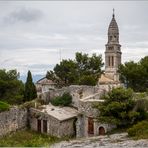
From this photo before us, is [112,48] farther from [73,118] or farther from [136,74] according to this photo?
[73,118]

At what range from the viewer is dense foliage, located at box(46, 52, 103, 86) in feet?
219

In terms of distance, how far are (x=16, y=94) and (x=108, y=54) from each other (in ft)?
242

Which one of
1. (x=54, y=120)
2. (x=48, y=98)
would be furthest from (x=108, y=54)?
(x=54, y=120)

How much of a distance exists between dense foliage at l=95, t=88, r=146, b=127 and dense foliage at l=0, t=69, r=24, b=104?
22.1m

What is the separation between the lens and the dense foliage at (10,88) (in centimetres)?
5804

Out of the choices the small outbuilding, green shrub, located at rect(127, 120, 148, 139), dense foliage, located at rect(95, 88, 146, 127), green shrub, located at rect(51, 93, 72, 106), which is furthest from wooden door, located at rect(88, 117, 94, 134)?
green shrub, located at rect(127, 120, 148, 139)

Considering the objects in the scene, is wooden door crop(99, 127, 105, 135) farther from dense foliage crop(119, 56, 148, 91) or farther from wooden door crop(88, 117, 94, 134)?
dense foliage crop(119, 56, 148, 91)

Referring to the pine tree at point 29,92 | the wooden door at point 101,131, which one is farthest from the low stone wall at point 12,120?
the pine tree at point 29,92

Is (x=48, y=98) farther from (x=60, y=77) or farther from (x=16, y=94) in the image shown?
(x=60, y=77)

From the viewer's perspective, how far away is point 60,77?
6862cm

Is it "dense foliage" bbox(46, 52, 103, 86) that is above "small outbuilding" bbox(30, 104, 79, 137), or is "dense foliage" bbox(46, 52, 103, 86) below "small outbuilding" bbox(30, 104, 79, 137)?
above

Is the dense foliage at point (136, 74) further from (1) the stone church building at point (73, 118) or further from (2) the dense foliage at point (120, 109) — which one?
(2) the dense foliage at point (120, 109)

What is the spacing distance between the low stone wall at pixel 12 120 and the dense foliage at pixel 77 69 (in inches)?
936

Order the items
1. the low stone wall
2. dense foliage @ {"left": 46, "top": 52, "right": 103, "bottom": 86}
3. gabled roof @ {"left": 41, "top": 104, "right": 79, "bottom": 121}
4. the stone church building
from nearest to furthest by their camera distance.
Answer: the stone church building < the low stone wall < gabled roof @ {"left": 41, "top": 104, "right": 79, "bottom": 121} < dense foliage @ {"left": 46, "top": 52, "right": 103, "bottom": 86}
